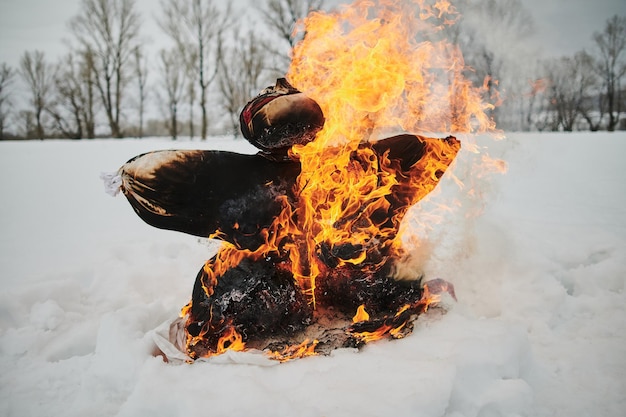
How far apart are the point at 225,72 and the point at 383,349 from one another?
29501 millimetres

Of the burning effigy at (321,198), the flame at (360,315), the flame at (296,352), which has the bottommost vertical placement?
the flame at (296,352)

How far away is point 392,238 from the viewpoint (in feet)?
7.84

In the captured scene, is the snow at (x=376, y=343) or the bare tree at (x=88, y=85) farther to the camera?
the bare tree at (x=88, y=85)

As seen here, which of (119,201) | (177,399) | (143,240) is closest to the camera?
(177,399)

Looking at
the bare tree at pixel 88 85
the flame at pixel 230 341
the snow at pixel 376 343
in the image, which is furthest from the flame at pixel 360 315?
the bare tree at pixel 88 85

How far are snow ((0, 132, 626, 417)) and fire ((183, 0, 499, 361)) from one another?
1.28 feet

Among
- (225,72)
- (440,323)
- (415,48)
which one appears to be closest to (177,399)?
(440,323)

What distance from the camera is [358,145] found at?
2.41 m

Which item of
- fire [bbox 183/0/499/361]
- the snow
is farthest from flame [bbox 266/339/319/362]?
the snow

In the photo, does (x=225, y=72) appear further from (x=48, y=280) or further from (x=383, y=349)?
(x=383, y=349)

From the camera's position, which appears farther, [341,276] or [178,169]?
[341,276]

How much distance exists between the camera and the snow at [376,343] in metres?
1.82

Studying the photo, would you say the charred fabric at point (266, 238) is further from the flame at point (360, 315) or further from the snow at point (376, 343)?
the snow at point (376, 343)

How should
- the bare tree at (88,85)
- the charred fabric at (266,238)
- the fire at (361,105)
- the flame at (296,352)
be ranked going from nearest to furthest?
the charred fabric at (266,238), the flame at (296,352), the fire at (361,105), the bare tree at (88,85)
